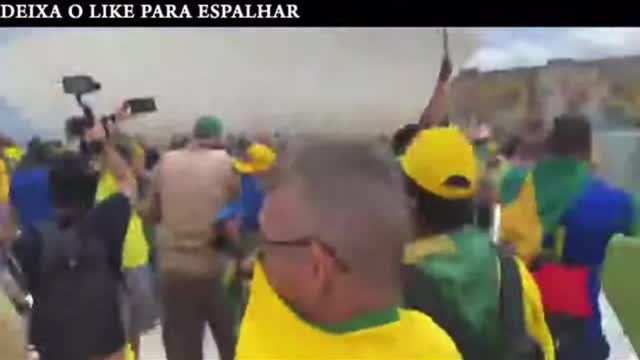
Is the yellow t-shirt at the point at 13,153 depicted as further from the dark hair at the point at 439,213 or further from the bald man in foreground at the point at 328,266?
the bald man in foreground at the point at 328,266

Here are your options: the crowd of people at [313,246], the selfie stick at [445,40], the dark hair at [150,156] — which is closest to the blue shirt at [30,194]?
the crowd of people at [313,246]

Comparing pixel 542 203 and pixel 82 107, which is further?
pixel 82 107

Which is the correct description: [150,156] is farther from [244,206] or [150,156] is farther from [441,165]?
[441,165]

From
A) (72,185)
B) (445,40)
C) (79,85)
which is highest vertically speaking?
(445,40)

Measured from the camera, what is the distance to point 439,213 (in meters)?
2.27

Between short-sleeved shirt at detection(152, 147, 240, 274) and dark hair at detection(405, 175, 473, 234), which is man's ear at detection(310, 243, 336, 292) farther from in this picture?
short-sleeved shirt at detection(152, 147, 240, 274)

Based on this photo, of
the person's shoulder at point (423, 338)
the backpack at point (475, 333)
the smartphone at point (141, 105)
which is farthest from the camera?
the smartphone at point (141, 105)

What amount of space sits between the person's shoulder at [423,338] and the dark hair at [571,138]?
1902 mm

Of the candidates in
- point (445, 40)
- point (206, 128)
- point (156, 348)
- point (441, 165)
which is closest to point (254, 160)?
point (206, 128)

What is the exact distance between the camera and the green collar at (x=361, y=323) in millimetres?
1411

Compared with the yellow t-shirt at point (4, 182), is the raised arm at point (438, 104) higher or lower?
higher

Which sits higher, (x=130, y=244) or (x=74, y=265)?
(x=74, y=265)

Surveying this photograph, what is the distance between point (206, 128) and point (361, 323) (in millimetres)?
3433

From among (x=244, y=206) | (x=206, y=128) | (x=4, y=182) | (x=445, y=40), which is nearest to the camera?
(x=445, y=40)
